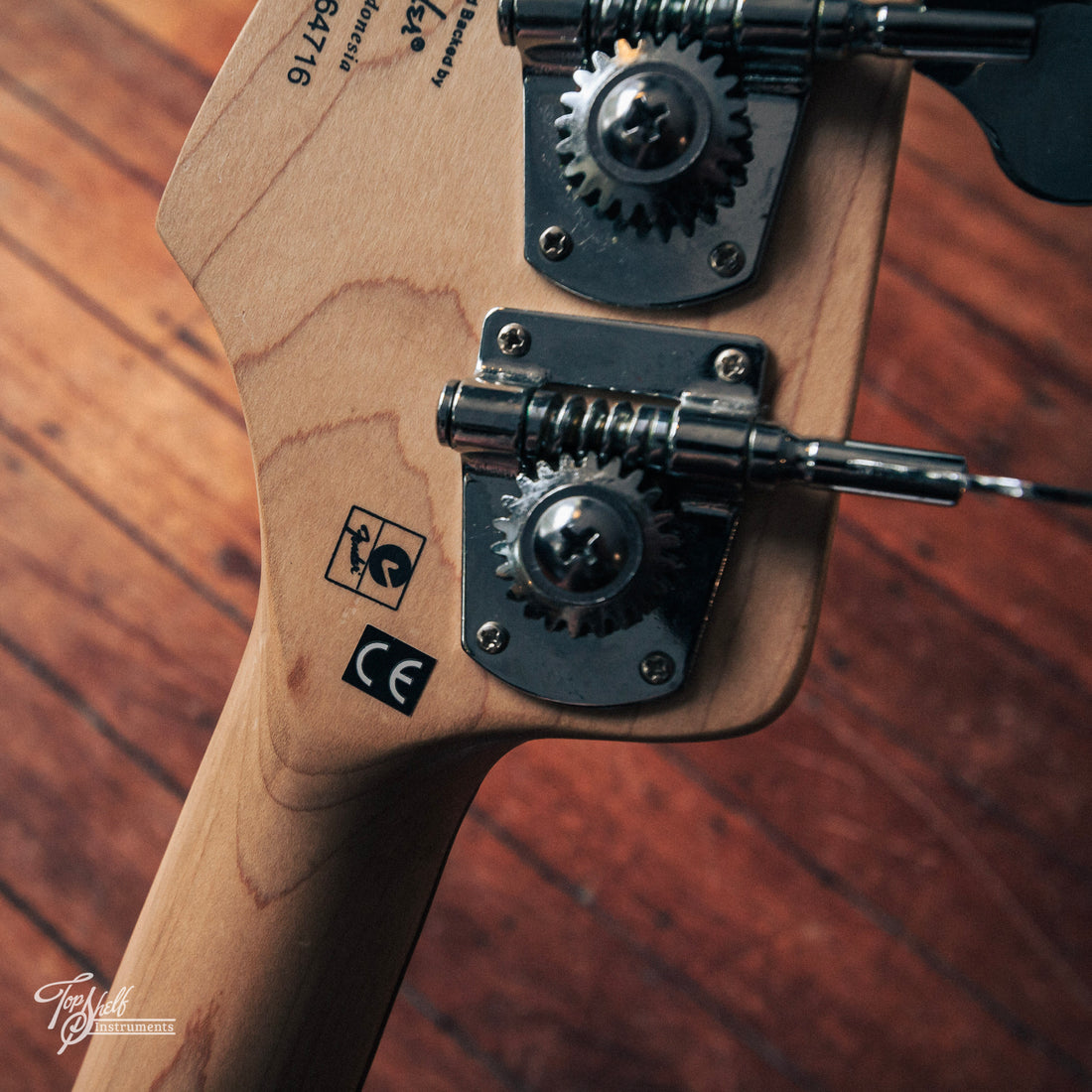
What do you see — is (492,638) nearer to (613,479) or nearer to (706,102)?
(613,479)

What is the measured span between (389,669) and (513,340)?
5.0 inches

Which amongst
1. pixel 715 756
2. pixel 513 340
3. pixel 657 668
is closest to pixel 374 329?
pixel 513 340

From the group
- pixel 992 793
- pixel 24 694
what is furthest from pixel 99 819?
pixel 992 793

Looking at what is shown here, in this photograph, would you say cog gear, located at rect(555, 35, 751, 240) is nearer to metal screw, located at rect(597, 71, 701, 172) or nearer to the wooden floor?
metal screw, located at rect(597, 71, 701, 172)

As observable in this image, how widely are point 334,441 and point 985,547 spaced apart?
0.70 metres

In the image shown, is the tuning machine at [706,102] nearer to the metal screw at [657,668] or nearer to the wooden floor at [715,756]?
the metal screw at [657,668]

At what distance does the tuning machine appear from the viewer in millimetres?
293

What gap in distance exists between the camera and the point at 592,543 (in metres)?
0.32

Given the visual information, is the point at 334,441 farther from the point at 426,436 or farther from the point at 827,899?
A: the point at 827,899

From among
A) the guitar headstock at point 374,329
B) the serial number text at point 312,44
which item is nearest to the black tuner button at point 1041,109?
the guitar headstock at point 374,329

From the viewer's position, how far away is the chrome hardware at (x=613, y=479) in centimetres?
31

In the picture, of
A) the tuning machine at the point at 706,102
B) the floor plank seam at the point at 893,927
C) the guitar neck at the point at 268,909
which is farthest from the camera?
the floor plank seam at the point at 893,927

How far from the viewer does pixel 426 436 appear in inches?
14.3

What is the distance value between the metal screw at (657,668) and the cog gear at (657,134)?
0.45 ft
